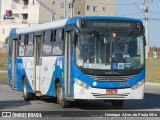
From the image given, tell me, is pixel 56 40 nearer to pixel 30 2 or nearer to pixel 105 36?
pixel 105 36

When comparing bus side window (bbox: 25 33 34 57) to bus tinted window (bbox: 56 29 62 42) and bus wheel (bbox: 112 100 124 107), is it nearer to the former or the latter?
bus tinted window (bbox: 56 29 62 42)

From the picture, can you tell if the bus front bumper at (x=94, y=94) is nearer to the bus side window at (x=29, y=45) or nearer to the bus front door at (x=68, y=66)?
the bus front door at (x=68, y=66)

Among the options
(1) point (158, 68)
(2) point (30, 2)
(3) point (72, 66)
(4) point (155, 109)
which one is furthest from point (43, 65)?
(2) point (30, 2)

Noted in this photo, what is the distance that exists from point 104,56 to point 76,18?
1679 millimetres

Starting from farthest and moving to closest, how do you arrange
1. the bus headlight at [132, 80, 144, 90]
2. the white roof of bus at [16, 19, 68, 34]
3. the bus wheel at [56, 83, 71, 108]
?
the white roof of bus at [16, 19, 68, 34] → the bus wheel at [56, 83, 71, 108] → the bus headlight at [132, 80, 144, 90]

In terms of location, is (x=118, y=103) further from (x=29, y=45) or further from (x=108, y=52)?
(x=29, y=45)

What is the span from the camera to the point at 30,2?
4090 inches

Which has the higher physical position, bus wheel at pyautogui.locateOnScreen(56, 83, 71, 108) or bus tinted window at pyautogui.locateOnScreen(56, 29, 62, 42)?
bus tinted window at pyautogui.locateOnScreen(56, 29, 62, 42)

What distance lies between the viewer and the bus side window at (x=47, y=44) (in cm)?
2037

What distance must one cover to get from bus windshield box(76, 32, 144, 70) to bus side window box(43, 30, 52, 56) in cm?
278

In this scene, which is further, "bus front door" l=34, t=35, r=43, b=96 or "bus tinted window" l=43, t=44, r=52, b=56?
"bus front door" l=34, t=35, r=43, b=96

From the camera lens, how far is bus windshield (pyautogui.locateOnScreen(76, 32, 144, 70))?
1772 centimetres

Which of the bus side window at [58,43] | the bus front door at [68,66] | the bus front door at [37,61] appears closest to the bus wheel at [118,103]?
the bus front door at [68,66]

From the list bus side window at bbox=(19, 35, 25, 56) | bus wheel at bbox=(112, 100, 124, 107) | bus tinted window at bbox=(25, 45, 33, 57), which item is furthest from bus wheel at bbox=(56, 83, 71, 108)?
bus side window at bbox=(19, 35, 25, 56)
